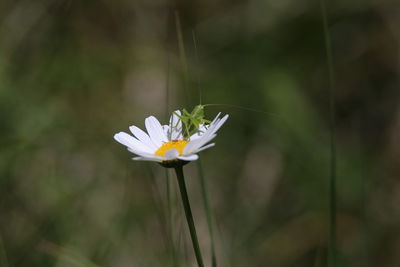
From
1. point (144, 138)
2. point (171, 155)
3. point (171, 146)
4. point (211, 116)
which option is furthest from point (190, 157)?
point (211, 116)

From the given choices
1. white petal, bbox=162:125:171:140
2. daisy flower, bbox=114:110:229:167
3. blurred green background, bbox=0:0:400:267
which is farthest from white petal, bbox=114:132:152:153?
blurred green background, bbox=0:0:400:267

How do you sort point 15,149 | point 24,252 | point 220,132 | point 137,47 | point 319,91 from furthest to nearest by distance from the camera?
1. point 137,47
2. point 319,91
3. point 220,132
4. point 15,149
5. point 24,252

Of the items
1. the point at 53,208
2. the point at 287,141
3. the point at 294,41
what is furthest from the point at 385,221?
the point at 53,208

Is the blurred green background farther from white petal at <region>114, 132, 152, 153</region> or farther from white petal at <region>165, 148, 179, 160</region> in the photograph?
white petal at <region>165, 148, 179, 160</region>

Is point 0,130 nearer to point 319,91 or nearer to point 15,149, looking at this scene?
point 15,149

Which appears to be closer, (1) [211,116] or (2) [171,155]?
(2) [171,155]

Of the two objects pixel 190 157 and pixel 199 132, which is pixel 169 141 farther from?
pixel 190 157
